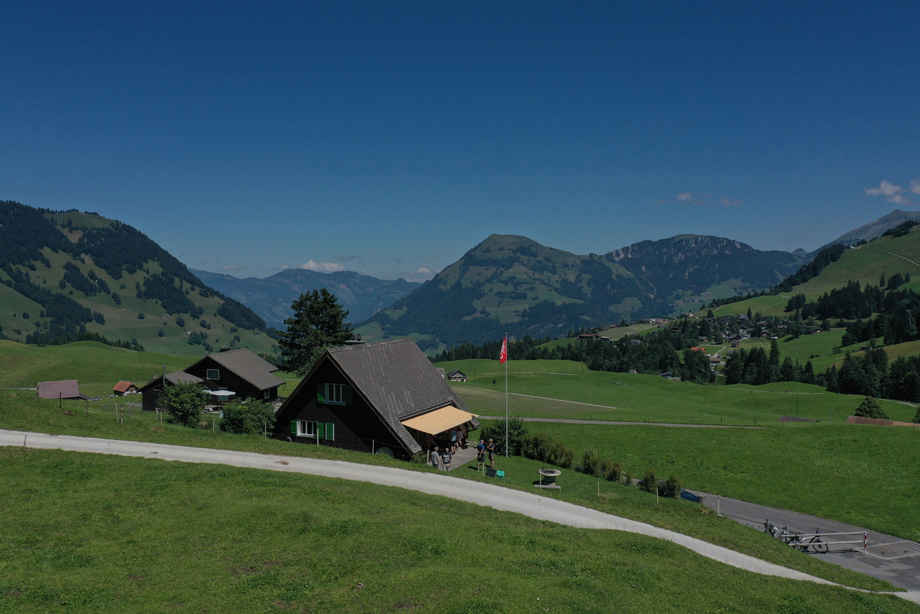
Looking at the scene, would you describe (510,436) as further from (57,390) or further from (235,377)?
(57,390)

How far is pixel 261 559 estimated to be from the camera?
14156 mm

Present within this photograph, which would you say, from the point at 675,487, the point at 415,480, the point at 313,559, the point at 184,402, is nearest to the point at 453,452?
the point at 415,480

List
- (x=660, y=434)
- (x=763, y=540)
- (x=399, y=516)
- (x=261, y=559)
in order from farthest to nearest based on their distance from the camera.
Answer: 1. (x=660, y=434)
2. (x=763, y=540)
3. (x=399, y=516)
4. (x=261, y=559)

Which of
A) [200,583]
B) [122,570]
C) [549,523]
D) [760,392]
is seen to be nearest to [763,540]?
[549,523]

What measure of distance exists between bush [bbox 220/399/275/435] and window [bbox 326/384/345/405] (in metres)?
6.03

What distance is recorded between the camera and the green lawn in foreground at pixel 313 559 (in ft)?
38.9

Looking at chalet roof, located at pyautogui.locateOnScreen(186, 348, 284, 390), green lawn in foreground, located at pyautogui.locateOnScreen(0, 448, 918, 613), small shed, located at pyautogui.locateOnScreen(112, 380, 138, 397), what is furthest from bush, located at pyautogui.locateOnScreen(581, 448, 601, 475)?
small shed, located at pyautogui.locateOnScreen(112, 380, 138, 397)

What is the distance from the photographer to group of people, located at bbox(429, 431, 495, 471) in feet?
111

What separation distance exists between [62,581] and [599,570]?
13855mm

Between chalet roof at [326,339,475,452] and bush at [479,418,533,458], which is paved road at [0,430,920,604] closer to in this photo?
chalet roof at [326,339,475,452]

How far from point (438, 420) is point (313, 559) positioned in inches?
981

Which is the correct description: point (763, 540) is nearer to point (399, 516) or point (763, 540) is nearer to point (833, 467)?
point (399, 516)

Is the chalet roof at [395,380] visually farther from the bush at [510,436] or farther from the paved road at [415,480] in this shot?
the paved road at [415,480]

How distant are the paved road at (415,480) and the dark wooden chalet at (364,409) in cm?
634
